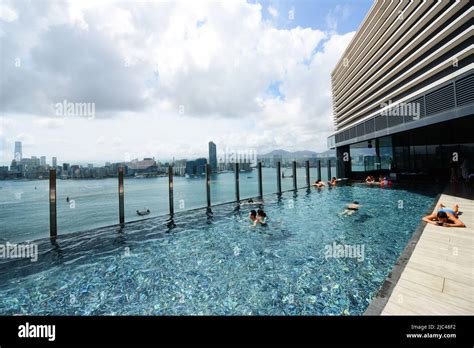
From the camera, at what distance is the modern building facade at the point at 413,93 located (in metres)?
13.0

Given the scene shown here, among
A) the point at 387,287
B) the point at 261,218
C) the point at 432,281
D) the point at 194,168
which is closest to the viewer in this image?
the point at 387,287

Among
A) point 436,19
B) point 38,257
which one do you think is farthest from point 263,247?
point 436,19

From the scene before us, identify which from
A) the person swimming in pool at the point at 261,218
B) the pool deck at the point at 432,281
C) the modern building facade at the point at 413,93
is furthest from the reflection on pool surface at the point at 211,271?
the modern building facade at the point at 413,93

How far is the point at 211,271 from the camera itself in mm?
6457

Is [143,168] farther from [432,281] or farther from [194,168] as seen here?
[432,281]

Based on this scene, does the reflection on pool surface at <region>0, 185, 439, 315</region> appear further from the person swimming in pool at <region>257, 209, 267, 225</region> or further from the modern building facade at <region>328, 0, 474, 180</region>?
the modern building facade at <region>328, 0, 474, 180</region>

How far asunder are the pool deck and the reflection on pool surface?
96cm

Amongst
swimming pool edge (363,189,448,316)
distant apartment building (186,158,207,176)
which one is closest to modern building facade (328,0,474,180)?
swimming pool edge (363,189,448,316)

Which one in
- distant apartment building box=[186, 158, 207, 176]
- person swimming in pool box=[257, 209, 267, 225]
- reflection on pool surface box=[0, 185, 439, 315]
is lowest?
reflection on pool surface box=[0, 185, 439, 315]

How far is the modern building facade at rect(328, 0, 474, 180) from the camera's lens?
13008 mm

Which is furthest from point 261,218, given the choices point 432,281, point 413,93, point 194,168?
point 194,168

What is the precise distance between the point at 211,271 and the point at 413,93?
32.9 metres
